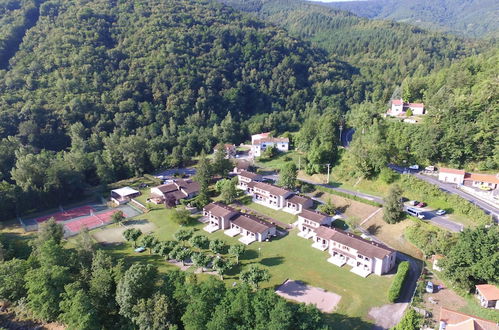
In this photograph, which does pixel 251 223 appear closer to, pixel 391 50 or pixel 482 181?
pixel 482 181

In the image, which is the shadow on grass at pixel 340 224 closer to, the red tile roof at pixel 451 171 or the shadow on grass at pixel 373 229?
the shadow on grass at pixel 373 229

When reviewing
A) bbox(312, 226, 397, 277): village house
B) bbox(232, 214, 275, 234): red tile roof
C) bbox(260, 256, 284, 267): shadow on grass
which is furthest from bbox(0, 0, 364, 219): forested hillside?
bbox(312, 226, 397, 277): village house

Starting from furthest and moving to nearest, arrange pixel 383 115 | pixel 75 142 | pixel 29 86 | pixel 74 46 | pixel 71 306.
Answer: pixel 74 46
pixel 29 86
pixel 75 142
pixel 383 115
pixel 71 306

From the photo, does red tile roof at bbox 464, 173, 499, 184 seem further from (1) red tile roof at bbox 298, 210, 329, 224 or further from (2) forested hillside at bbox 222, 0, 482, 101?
(2) forested hillside at bbox 222, 0, 482, 101

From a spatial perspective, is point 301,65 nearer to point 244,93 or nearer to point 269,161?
point 244,93

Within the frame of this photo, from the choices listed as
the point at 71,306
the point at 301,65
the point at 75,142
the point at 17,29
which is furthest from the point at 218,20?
the point at 71,306

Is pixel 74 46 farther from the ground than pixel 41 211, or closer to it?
farther from the ground
